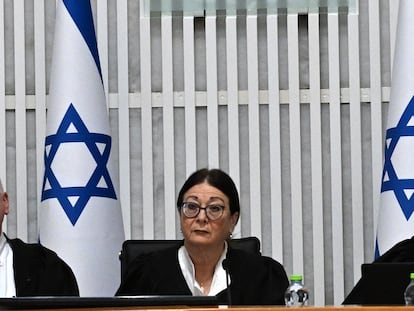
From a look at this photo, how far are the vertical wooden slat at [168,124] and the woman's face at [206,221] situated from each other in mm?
2157

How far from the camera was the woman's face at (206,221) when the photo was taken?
460cm

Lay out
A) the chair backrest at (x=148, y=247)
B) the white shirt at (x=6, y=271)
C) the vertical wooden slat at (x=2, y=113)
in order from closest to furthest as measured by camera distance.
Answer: the white shirt at (x=6, y=271), the chair backrest at (x=148, y=247), the vertical wooden slat at (x=2, y=113)

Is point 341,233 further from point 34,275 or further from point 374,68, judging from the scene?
point 34,275

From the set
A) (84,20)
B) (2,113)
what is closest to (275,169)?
(84,20)

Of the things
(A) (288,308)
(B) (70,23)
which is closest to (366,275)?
(A) (288,308)

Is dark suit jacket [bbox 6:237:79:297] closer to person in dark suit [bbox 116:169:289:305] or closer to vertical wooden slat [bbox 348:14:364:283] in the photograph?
person in dark suit [bbox 116:169:289:305]

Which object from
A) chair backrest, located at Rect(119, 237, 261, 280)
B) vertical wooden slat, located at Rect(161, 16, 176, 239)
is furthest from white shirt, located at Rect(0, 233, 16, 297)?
vertical wooden slat, located at Rect(161, 16, 176, 239)

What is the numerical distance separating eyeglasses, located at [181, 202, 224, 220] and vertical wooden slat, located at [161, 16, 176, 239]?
2.22 metres

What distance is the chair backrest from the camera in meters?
4.96

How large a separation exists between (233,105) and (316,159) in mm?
594

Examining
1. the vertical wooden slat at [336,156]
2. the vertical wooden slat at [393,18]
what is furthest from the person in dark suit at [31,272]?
the vertical wooden slat at [393,18]

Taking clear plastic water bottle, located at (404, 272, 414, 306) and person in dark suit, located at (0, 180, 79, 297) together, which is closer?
clear plastic water bottle, located at (404, 272, 414, 306)

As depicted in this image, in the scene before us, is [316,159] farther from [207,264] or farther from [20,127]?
[207,264]

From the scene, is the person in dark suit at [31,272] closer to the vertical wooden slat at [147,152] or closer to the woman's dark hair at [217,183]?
the woman's dark hair at [217,183]
